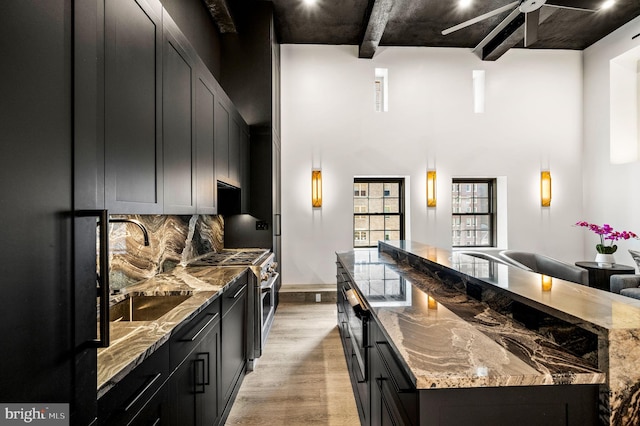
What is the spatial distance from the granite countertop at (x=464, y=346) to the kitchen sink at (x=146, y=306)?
46.1 inches

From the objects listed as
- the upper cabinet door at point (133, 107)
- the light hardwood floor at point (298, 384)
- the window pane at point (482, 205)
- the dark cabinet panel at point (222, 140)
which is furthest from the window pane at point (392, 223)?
the upper cabinet door at point (133, 107)

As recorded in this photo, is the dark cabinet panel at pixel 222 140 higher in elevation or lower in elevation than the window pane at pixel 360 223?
higher

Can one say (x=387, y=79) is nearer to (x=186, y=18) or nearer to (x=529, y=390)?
(x=186, y=18)

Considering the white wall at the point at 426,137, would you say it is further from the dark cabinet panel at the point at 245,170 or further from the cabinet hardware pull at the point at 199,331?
the cabinet hardware pull at the point at 199,331

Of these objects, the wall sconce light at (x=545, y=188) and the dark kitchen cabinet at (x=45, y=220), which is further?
the wall sconce light at (x=545, y=188)

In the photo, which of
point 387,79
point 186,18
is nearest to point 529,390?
point 186,18

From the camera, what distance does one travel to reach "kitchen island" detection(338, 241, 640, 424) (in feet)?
2.96

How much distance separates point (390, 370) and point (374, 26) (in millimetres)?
4611

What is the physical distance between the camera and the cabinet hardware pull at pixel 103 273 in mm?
734

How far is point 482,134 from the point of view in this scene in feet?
18.0

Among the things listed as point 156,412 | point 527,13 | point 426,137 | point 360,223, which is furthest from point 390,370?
point 426,137

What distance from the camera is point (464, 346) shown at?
110 centimetres

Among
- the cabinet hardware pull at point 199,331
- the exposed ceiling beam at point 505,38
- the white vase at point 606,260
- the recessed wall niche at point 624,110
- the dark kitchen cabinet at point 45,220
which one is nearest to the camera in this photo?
the dark kitchen cabinet at point 45,220

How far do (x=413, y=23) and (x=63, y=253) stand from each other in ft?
17.7
